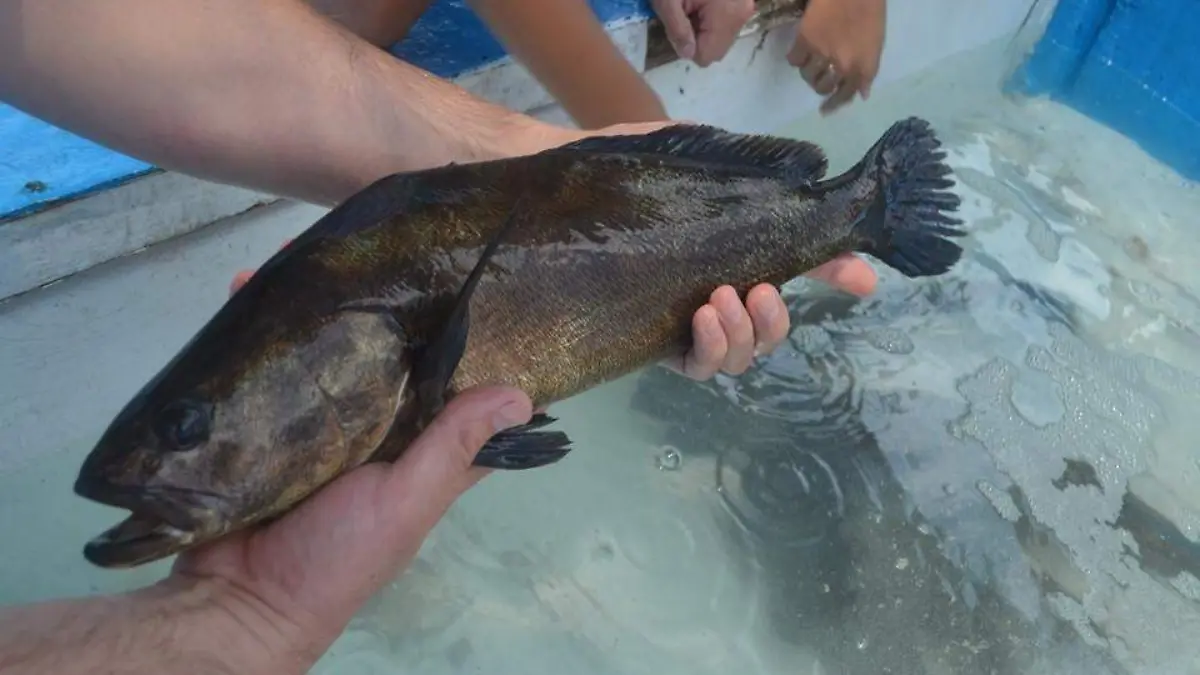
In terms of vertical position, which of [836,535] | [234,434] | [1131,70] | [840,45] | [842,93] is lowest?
[836,535]

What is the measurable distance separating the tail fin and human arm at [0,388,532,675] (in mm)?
649

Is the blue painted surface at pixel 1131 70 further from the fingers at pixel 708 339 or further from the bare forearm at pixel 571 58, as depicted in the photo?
the fingers at pixel 708 339

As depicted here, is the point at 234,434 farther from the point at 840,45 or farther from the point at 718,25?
the point at 840,45

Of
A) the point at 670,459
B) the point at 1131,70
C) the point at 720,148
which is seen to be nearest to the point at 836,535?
the point at 670,459

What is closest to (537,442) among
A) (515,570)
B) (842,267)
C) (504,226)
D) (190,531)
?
(504,226)

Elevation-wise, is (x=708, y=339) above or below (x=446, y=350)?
below

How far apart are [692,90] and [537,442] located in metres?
1.42

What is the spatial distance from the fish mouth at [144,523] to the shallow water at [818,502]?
29.1 inches

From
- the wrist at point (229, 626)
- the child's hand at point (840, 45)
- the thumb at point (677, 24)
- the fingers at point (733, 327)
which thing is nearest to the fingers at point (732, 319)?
the fingers at point (733, 327)

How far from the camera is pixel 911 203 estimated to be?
1495mm

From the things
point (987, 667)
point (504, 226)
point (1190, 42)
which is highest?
point (504, 226)

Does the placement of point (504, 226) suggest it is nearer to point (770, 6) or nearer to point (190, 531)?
point (190, 531)

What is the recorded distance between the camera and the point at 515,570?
6.41ft

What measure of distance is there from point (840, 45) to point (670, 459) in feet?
3.47
